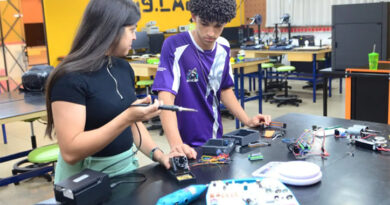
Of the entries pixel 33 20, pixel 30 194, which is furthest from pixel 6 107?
pixel 33 20

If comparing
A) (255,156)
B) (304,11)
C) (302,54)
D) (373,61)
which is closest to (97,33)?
(255,156)

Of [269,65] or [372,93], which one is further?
[269,65]

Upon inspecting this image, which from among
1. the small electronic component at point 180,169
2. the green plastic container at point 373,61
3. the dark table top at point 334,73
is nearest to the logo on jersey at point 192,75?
the small electronic component at point 180,169

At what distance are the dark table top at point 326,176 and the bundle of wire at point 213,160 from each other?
1.0 inches

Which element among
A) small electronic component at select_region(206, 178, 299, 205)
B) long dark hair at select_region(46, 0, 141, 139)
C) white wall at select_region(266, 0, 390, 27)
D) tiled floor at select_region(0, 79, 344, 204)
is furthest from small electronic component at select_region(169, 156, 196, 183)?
white wall at select_region(266, 0, 390, 27)

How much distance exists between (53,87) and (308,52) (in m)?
4.91

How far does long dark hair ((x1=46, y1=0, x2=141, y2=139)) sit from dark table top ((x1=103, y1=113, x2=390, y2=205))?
16.0 inches

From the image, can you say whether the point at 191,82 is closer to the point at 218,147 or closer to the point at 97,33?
the point at 218,147

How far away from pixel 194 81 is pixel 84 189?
79 centimetres

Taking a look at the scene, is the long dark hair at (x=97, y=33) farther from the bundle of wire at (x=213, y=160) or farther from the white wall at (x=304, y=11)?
the white wall at (x=304, y=11)

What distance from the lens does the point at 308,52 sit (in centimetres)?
558

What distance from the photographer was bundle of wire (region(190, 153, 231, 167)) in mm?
1340

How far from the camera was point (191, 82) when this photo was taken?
1.68 meters

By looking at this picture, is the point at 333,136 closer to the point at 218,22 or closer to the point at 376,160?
the point at 376,160
